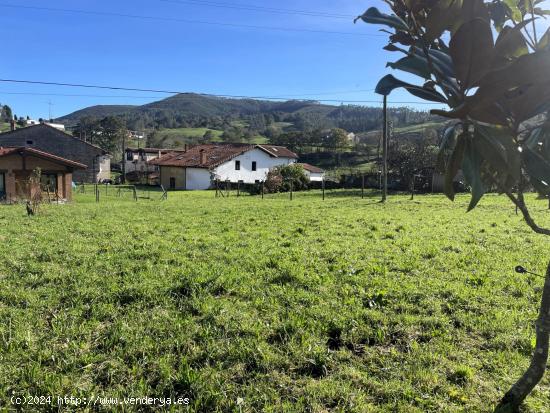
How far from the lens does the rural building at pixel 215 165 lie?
44625 millimetres

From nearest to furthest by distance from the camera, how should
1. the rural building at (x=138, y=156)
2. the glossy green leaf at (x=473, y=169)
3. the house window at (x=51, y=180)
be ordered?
the glossy green leaf at (x=473, y=169) → the house window at (x=51, y=180) → the rural building at (x=138, y=156)

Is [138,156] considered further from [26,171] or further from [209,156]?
[26,171]

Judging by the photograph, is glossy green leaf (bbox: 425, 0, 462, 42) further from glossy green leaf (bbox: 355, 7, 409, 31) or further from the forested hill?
the forested hill

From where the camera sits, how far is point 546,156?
5.48ft

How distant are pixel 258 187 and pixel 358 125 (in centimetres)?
7738

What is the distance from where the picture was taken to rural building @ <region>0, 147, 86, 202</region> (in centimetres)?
2586

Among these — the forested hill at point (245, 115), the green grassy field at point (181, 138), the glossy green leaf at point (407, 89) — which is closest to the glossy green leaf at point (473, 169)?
the glossy green leaf at point (407, 89)

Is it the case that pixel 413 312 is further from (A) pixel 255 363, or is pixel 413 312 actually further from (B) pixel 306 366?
(A) pixel 255 363

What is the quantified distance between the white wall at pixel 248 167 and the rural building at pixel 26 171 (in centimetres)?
1839

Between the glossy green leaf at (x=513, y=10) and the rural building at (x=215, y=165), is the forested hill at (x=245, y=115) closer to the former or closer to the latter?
the rural building at (x=215, y=165)

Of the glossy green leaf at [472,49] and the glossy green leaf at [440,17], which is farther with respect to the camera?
the glossy green leaf at [440,17]

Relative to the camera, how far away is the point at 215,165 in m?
44.1

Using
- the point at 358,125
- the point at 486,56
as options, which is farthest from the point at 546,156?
the point at 358,125

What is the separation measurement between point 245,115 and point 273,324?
166288mm
